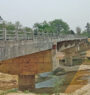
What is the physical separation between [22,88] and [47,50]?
659 cm

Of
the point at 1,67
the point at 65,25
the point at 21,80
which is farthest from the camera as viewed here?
the point at 65,25

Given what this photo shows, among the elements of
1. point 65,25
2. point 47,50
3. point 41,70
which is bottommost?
point 41,70

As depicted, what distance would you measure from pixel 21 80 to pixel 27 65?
2882mm

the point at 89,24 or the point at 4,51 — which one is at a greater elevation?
the point at 89,24

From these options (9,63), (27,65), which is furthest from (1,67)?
(27,65)

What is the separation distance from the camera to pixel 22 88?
26984mm

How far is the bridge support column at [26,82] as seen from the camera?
26.2 metres

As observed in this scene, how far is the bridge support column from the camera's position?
2616 centimetres

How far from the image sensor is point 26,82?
26.9m

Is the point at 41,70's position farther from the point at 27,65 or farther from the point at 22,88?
the point at 22,88

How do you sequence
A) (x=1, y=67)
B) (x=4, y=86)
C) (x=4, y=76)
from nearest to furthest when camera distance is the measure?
(x=1, y=67)
(x=4, y=86)
(x=4, y=76)

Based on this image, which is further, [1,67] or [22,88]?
[22,88]

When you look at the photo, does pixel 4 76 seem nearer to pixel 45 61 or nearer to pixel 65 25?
pixel 45 61

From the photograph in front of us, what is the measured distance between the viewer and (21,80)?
2634 cm
